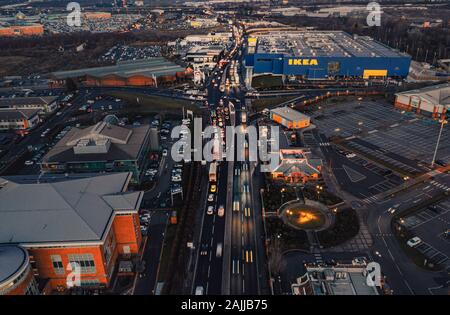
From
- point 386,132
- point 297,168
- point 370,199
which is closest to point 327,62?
point 386,132

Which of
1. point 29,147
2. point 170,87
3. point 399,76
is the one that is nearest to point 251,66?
point 170,87

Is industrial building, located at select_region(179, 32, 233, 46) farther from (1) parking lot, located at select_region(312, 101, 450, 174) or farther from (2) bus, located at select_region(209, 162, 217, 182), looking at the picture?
(2) bus, located at select_region(209, 162, 217, 182)

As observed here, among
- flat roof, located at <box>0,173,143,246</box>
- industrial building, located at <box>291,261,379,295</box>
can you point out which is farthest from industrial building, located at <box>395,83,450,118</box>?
flat roof, located at <box>0,173,143,246</box>

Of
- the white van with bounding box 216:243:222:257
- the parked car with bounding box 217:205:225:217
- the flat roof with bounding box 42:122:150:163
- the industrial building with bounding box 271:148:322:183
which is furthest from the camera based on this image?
the industrial building with bounding box 271:148:322:183

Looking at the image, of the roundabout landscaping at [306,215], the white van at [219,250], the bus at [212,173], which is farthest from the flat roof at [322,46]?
the white van at [219,250]

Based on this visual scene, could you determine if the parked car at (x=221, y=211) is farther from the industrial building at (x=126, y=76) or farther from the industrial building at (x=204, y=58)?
the industrial building at (x=204, y=58)
